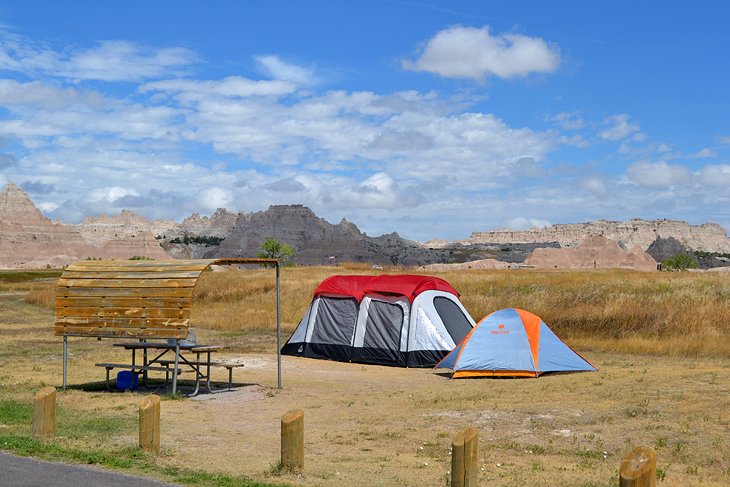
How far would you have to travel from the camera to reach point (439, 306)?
74.1 ft

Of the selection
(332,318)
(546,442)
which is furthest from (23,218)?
(546,442)


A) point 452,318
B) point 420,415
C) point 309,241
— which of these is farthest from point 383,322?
point 309,241

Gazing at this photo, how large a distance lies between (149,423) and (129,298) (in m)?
6.11

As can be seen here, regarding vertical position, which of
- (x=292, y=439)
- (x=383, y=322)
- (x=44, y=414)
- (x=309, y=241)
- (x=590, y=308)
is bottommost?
(x=44, y=414)

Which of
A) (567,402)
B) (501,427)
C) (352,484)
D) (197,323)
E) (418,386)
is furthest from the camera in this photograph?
(197,323)

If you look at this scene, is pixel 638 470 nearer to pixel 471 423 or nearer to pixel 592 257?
pixel 471 423

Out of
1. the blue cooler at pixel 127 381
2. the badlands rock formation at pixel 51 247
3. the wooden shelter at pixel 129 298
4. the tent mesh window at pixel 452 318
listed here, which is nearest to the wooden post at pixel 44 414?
the wooden shelter at pixel 129 298

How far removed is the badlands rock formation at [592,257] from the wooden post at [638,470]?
142 metres

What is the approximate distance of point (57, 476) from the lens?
29.5ft

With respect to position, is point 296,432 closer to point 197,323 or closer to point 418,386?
point 418,386

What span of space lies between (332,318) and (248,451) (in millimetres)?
12440

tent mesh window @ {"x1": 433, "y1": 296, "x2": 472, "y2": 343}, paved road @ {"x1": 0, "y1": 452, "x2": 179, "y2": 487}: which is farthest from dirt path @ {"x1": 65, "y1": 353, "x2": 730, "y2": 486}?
tent mesh window @ {"x1": 433, "y1": 296, "x2": 472, "y2": 343}

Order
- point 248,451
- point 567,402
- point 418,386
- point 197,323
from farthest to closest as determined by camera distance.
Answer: point 197,323 → point 418,386 → point 567,402 → point 248,451

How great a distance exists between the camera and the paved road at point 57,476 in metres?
8.67
